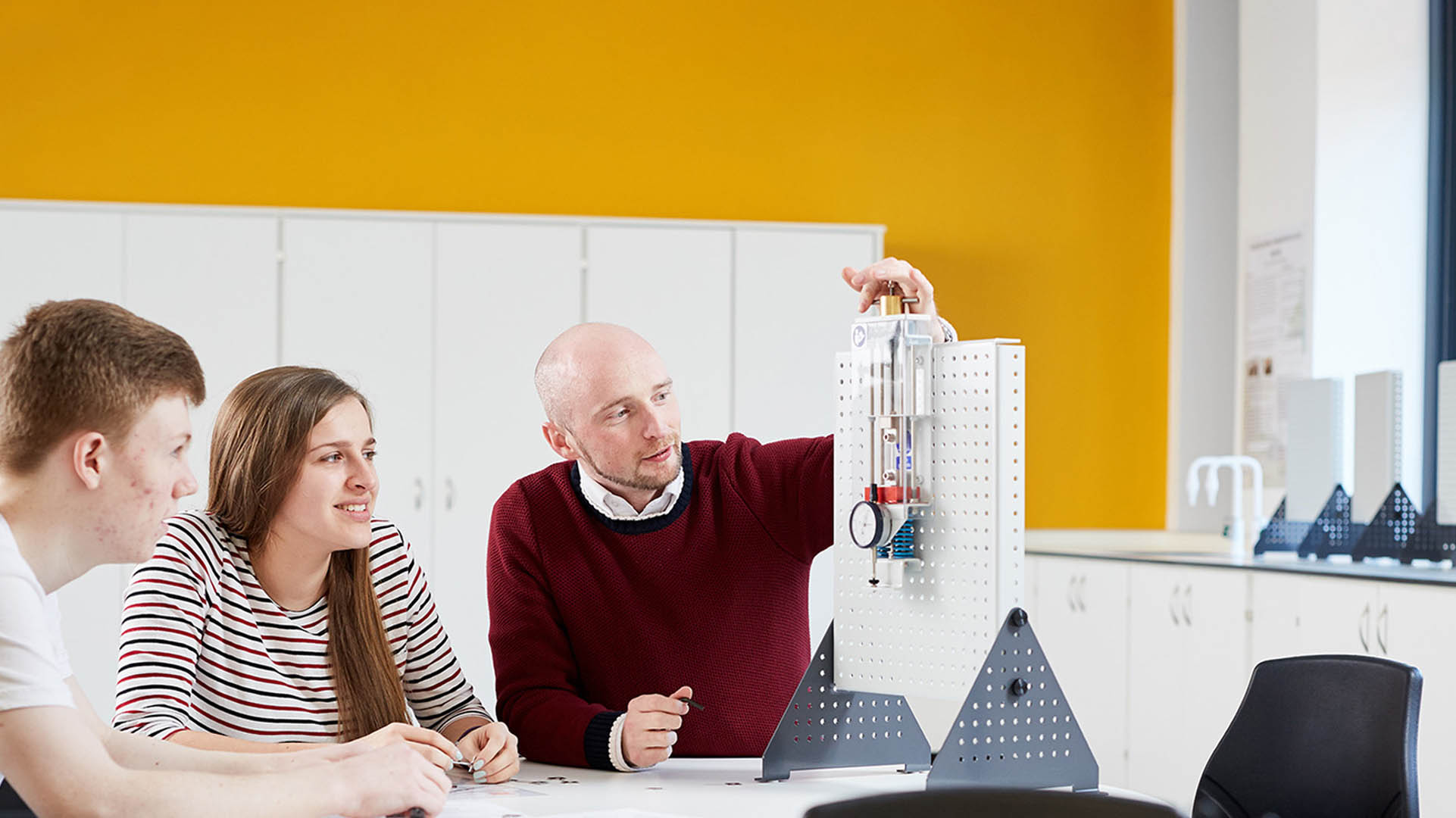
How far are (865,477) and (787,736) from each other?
14.1 inches

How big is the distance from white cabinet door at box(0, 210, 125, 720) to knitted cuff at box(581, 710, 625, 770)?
279 centimetres

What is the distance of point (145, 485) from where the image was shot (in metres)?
1.55

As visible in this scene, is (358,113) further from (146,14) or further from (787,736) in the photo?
(787,736)

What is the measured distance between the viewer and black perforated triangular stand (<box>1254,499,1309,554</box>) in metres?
4.18

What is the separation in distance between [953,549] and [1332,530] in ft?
8.53

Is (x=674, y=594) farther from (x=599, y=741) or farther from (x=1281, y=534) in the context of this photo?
(x=1281, y=534)

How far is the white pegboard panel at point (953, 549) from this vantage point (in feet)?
5.84

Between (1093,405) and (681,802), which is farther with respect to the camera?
(1093,405)

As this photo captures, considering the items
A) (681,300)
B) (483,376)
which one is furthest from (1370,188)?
(483,376)

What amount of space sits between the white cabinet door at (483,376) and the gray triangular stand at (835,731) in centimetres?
266

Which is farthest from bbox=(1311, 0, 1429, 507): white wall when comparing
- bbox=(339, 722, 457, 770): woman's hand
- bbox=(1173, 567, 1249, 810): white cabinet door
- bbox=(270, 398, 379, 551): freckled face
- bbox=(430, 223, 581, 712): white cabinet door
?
bbox=(339, 722, 457, 770): woman's hand

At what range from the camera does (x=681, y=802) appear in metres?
1.78

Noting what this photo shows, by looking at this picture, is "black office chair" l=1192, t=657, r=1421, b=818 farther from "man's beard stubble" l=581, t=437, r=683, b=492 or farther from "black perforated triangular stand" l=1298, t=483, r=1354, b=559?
"black perforated triangular stand" l=1298, t=483, r=1354, b=559

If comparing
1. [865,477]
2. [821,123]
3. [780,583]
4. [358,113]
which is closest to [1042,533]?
[821,123]
